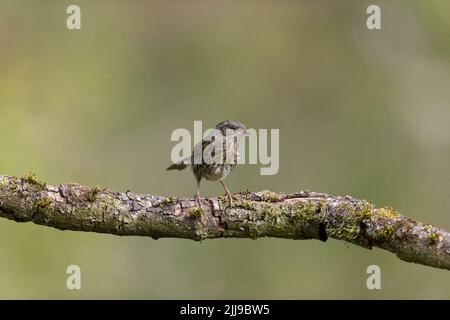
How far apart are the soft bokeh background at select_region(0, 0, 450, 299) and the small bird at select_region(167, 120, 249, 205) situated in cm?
465

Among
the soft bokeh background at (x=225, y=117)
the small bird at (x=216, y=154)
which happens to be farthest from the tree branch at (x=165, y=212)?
the soft bokeh background at (x=225, y=117)

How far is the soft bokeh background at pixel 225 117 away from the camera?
12656 mm

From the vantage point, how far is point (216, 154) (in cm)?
696

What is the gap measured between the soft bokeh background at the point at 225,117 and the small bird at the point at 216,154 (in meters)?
4.65

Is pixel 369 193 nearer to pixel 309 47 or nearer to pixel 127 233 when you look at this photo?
pixel 309 47

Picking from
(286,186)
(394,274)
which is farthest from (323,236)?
(394,274)

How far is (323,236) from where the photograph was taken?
18.2ft

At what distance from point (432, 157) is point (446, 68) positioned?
1689mm

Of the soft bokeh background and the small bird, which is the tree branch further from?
the soft bokeh background

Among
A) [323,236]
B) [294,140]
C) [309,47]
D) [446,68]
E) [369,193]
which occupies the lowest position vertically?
[323,236]

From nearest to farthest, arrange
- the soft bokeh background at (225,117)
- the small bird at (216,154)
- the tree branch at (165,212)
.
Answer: the tree branch at (165,212) < the small bird at (216,154) < the soft bokeh background at (225,117)

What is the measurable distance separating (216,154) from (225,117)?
6553 mm

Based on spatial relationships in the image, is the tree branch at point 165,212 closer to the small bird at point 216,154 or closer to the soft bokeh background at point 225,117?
the small bird at point 216,154

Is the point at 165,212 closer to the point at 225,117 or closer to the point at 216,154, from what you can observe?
the point at 216,154
